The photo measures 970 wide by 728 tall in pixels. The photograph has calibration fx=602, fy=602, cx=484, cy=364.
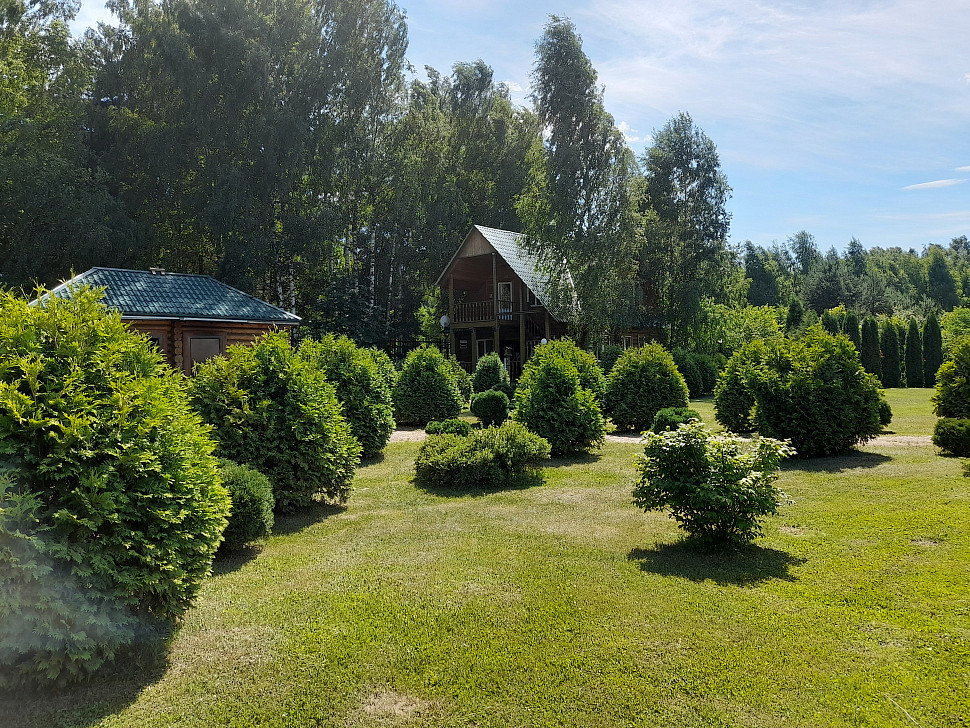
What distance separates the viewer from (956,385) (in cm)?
1230

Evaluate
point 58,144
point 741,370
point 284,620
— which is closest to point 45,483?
point 284,620

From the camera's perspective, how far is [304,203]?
2891cm

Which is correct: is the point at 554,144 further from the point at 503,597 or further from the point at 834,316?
the point at 503,597

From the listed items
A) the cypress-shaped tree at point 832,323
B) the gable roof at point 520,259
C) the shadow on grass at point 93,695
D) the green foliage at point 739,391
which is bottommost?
the shadow on grass at point 93,695

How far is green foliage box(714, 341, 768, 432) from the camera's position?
1216cm

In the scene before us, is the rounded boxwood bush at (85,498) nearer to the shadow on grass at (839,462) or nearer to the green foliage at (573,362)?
the green foliage at (573,362)

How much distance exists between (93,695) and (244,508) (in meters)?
A: 2.71

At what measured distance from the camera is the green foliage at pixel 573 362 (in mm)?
13625

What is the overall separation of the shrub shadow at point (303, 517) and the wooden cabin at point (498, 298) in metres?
20.3

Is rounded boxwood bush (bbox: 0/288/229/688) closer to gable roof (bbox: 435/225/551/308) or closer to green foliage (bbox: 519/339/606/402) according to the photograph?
green foliage (bbox: 519/339/606/402)

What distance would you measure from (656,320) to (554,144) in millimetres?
11070

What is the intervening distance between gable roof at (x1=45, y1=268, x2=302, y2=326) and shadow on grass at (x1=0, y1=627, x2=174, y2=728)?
15530 millimetres

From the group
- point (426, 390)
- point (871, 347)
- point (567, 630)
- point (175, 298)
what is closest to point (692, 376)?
point (871, 347)

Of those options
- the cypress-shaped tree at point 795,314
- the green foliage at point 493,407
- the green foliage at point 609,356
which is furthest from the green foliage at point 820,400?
the cypress-shaped tree at point 795,314
